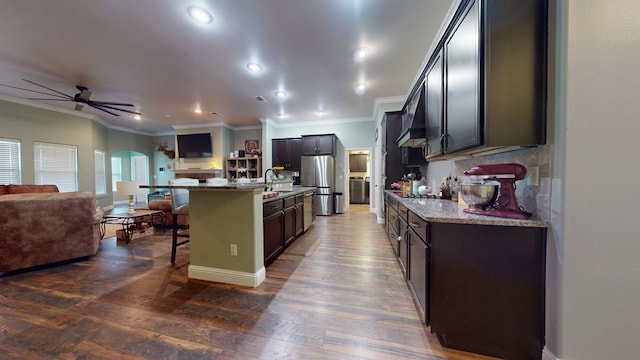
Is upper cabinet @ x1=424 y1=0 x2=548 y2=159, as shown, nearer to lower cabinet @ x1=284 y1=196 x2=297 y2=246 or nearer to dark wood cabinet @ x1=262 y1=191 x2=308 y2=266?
dark wood cabinet @ x1=262 y1=191 x2=308 y2=266

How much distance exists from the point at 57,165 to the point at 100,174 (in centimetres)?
131

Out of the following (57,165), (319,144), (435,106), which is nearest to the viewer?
(435,106)

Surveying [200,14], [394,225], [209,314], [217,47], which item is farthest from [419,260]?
[217,47]

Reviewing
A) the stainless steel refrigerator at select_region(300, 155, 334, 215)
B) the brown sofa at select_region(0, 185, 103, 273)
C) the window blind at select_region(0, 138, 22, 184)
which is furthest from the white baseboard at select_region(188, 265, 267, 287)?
the window blind at select_region(0, 138, 22, 184)

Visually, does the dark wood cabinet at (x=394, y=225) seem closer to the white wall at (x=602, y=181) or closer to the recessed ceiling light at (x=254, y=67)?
the white wall at (x=602, y=181)

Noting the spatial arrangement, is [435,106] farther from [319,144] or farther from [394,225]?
[319,144]

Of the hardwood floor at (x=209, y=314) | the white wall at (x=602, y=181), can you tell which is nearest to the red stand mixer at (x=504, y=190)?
the white wall at (x=602, y=181)

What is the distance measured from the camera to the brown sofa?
247 cm

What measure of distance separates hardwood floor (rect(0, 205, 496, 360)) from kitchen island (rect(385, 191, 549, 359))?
0.60 feet

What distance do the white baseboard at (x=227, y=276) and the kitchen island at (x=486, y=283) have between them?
159cm

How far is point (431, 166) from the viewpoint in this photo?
3.36 meters

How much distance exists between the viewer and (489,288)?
4.37ft

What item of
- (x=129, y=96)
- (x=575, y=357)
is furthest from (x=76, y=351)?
(x=129, y=96)

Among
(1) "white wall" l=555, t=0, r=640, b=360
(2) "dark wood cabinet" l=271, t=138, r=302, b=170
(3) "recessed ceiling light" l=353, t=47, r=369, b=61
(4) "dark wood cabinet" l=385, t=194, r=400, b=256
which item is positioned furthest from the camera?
(2) "dark wood cabinet" l=271, t=138, r=302, b=170
